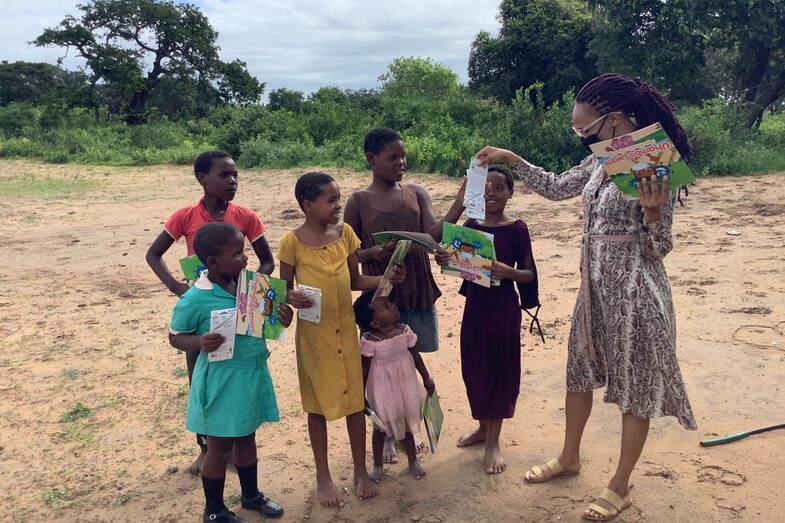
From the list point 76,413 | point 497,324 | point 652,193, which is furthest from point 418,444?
point 76,413

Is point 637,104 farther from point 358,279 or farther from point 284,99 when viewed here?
point 284,99

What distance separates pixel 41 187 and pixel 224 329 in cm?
1376

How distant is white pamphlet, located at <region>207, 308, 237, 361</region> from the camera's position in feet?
7.59

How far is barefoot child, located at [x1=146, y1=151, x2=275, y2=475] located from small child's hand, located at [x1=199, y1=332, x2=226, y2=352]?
622mm

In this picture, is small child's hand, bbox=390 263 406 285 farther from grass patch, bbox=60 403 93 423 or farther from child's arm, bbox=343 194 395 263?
grass patch, bbox=60 403 93 423

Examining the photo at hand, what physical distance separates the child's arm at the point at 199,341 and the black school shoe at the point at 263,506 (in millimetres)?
840

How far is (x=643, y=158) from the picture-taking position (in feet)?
7.20

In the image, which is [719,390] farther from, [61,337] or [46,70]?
[46,70]

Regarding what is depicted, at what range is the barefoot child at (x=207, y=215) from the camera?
2.93 meters

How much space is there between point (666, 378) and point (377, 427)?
1.29 m

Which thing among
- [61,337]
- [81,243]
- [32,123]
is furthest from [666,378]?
[32,123]

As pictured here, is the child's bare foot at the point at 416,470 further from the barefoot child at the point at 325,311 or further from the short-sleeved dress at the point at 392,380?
the barefoot child at the point at 325,311

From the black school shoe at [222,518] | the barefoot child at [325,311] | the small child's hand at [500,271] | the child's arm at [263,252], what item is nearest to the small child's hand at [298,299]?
the barefoot child at [325,311]

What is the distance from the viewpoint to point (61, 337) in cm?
514
